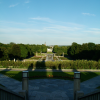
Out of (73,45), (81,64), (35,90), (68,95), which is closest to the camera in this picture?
(68,95)

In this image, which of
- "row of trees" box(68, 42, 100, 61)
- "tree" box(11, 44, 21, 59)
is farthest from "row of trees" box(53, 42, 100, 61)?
"tree" box(11, 44, 21, 59)

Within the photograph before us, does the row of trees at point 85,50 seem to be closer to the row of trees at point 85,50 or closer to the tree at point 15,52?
the row of trees at point 85,50

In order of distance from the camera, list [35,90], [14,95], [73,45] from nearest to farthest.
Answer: [14,95] → [35,90] → [73,45]

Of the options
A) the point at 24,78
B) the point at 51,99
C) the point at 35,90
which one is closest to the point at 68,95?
the point at 51,99

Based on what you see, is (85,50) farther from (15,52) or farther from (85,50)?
(15,52)

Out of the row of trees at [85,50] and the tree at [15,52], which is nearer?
the tree at [15,52]

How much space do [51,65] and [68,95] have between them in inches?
505

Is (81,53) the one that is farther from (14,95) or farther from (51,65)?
(14,95)

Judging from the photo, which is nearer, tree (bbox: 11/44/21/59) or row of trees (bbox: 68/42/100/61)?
tree (bbox: 11/44/21/59)

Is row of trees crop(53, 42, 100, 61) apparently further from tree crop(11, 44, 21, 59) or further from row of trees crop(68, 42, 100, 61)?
tree crop(11, 44, 21, 59)

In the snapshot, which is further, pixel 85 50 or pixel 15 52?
pixel 85 50

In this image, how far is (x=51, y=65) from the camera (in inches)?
832

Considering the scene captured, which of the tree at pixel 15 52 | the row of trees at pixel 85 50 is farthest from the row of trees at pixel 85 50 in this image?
the tree at pixel 15 52

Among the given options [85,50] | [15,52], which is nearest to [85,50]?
[85,50]
